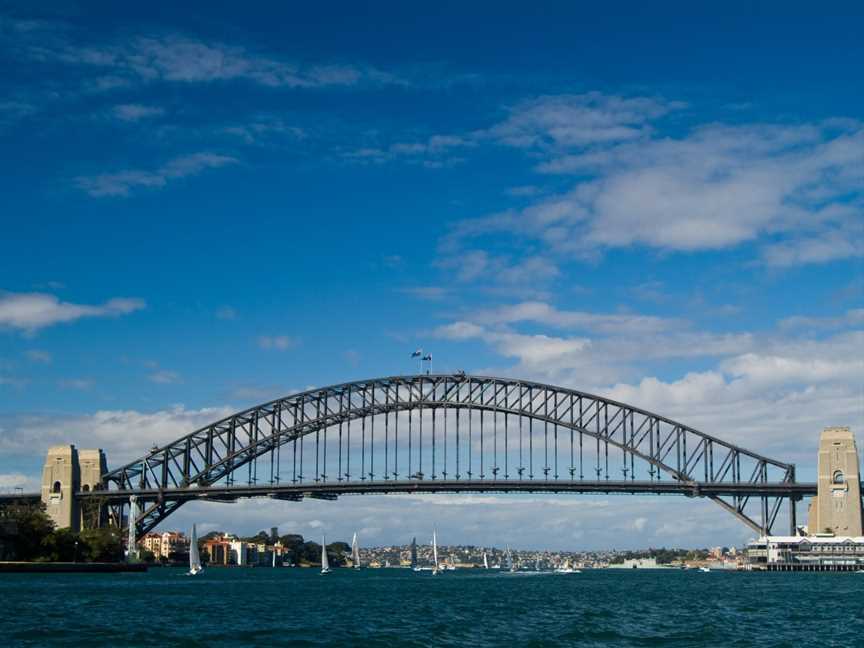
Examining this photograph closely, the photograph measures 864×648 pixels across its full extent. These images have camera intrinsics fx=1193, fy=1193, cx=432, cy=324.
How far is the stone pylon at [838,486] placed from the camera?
133m

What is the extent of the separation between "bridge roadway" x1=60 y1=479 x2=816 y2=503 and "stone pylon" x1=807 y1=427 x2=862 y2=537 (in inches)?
122

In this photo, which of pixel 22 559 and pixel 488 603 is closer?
pixel 488 603

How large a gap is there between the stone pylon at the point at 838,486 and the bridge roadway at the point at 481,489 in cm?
310

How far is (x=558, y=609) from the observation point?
2608 inches

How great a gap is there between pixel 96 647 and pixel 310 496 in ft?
310

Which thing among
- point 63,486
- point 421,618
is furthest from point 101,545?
point 421,618

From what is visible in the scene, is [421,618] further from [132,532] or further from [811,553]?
[811,553]

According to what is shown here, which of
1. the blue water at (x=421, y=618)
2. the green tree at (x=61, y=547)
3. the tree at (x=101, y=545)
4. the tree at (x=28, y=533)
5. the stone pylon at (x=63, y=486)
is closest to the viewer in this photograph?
the blue water at (x=421, y=618)

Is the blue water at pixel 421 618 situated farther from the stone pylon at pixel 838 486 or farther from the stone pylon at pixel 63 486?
the stone pylon at pixel 63 486

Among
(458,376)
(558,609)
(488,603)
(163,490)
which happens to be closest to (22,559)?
(163,490)

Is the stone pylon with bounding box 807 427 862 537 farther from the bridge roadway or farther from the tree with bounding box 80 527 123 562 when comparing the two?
the tree with bounding box 80 527 123 562

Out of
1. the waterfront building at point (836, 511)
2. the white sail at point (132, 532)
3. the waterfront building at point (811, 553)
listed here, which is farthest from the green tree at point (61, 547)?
the waterfront building at point (836, 511)

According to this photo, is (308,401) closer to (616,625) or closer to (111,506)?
(111,506)

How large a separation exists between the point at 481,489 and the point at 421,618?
7152 cm
